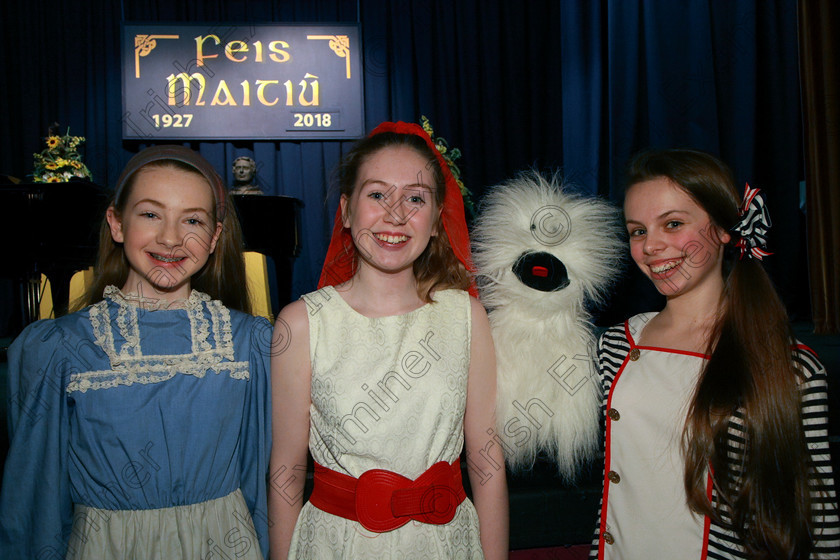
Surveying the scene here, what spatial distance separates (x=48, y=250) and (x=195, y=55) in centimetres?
282

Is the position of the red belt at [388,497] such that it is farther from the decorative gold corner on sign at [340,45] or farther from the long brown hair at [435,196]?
the decorative gold corner on sign at [340,45]

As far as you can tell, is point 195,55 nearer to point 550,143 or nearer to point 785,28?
point 550,143

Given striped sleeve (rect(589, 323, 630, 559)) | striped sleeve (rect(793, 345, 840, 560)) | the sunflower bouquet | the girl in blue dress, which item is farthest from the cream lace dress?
the sunflower bouquet

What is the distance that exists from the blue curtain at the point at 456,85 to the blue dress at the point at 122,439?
12.2ft

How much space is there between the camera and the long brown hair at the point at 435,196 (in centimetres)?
142

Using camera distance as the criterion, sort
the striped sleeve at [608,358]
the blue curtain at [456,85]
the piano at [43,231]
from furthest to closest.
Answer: the blue curtain at [456,85]
the piano at [43,231]
the striped sleeve at [608,358]

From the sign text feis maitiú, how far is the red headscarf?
3.97m

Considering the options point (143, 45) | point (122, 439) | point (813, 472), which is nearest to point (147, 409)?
point (122, 439)

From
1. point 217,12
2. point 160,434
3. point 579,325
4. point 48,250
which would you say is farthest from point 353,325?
point 217,12

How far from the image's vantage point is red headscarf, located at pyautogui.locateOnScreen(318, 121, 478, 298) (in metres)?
1.50

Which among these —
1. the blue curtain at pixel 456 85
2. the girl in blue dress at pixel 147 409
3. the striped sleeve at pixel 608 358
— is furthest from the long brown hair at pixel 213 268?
the blue curtain at pixel 456 85

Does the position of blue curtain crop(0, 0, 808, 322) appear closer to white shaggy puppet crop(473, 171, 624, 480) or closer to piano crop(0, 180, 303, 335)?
piano crop(0, 180, 303, 335)

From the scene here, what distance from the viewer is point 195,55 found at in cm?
518

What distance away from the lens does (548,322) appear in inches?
57.1
